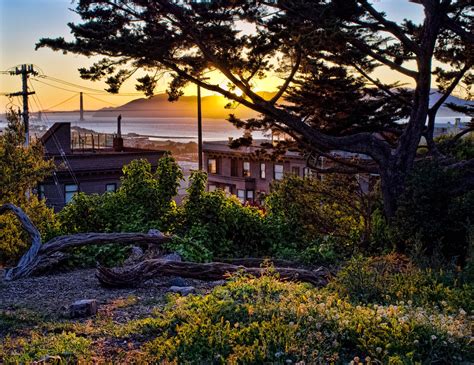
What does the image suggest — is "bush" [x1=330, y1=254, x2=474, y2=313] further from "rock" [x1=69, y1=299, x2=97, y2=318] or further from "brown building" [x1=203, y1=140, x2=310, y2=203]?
"brown building" [x1=203, y1=140, x2=310, y2=203]

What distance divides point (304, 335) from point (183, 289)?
3805 mm

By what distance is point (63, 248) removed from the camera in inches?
451

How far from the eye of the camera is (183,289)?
8648 mm

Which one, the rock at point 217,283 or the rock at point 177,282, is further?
the rock at point 177,282

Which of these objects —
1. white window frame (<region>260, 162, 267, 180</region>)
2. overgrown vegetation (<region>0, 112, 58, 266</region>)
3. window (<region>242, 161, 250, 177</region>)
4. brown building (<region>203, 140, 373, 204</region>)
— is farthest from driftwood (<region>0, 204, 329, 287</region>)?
window (<region>242, 161, 250, 177</region>)

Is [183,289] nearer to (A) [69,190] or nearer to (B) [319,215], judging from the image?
(B) [319,215]

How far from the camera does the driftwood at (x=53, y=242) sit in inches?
426

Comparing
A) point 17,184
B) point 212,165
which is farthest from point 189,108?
point 17,184

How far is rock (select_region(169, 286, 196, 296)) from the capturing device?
851 centimetres

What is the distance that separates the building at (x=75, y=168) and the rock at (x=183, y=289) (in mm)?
29417

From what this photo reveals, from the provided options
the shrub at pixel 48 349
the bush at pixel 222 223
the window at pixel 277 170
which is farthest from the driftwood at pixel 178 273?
the window at pixel 277 170

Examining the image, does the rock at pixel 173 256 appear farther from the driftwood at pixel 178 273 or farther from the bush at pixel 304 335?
the bush at pixel 304 335

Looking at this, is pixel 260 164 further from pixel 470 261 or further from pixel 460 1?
pixel 470 261

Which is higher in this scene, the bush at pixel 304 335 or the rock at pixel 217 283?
the bush at pixel 304 335
